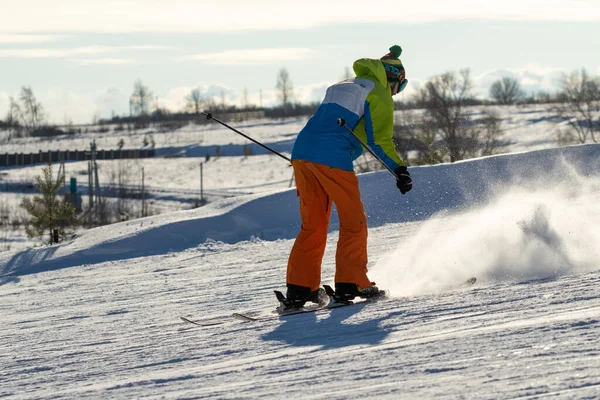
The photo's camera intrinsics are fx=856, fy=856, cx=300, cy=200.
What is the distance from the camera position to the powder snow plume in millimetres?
5758

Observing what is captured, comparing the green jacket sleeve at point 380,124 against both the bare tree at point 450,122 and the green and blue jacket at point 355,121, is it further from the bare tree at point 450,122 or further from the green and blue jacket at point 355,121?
the bare tree at point 450,122

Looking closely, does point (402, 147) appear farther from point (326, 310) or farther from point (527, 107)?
point (527, 107)

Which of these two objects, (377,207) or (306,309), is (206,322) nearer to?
(306,309)

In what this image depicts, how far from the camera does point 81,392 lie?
391 cm

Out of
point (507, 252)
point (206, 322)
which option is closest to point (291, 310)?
point (206, 322)

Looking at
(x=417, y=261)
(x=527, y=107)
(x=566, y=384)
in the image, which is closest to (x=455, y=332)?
(x=566, y=384)

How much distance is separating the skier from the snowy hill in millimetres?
379

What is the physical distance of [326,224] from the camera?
18.5 feet

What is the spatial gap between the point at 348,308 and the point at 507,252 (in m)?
1.41

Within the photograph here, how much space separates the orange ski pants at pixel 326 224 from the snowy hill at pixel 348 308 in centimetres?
35

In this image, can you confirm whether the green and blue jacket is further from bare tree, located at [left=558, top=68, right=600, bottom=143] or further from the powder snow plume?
bare tree, located at [left=558, top=68, right=600, bottom=143]

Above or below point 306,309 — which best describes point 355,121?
above

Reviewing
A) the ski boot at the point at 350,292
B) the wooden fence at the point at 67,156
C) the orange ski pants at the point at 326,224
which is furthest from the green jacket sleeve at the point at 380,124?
the wooden fence at the point at 67,156

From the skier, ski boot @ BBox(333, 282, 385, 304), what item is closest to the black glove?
the skier
